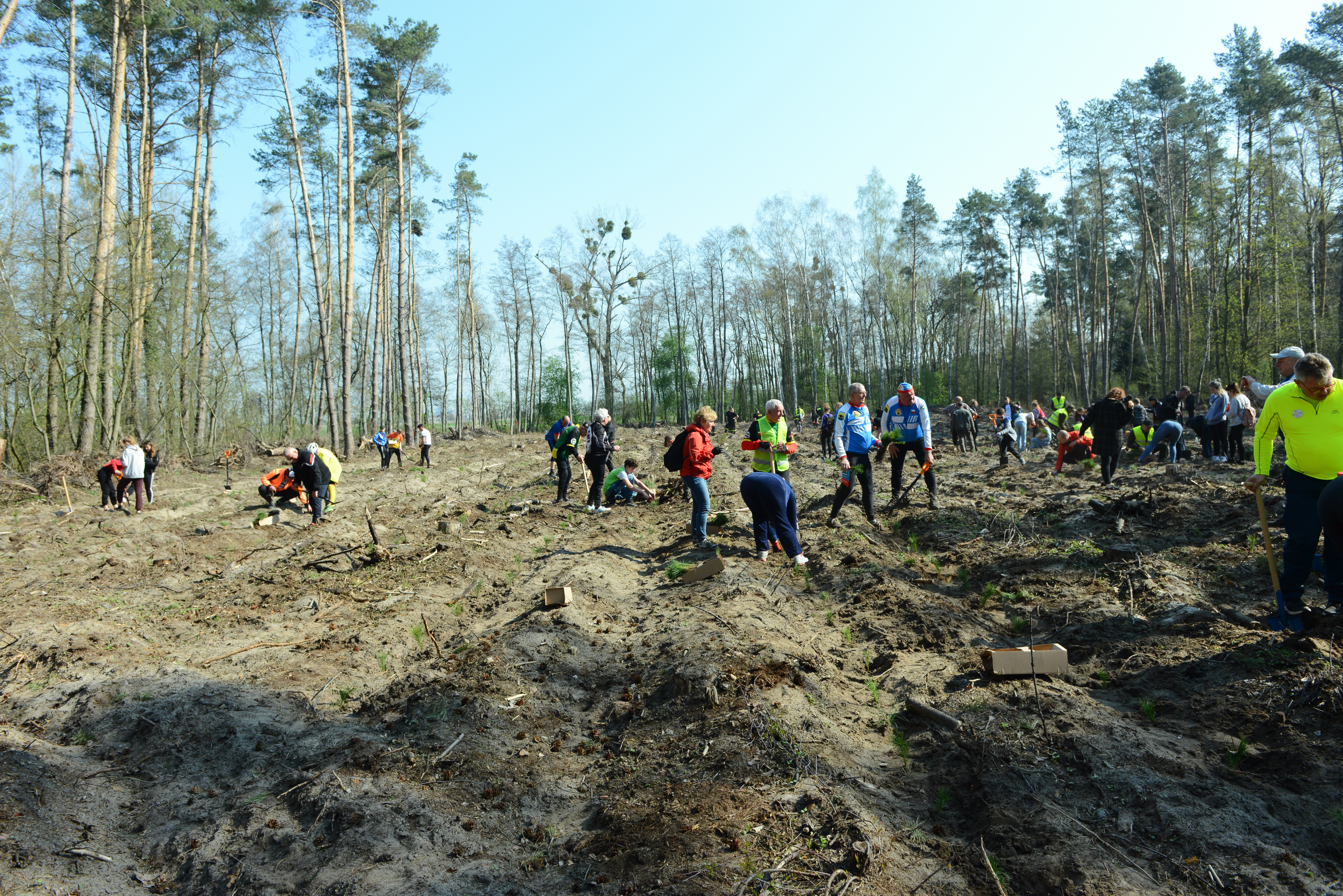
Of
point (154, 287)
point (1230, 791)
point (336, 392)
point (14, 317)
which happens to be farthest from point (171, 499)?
point (336, 392)

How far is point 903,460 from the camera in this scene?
1041 centimetres

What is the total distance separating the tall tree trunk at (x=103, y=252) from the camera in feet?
59.2

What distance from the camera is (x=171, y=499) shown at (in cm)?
1606

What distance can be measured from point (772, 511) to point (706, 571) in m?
1.05

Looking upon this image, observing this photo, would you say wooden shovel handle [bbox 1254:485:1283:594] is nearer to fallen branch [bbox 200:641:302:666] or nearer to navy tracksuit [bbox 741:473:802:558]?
navy tracksuit [bbox 741:473:802:558]

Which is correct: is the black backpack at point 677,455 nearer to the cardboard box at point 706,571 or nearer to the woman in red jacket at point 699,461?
the woman in red jacket at point 699,461

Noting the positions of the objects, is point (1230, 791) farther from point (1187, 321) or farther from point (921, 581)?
point (1187, 321)

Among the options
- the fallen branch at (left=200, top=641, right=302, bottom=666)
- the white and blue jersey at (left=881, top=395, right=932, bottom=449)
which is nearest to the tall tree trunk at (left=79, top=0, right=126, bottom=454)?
the fallen branch at (left=200, top=641, right=302, bottom=666)

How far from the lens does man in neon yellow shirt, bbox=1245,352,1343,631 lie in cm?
471

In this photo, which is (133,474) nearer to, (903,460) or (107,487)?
(107,487)

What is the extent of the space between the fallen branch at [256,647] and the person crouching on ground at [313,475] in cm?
632

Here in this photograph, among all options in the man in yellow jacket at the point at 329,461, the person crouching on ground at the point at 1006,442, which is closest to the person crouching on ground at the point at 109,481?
the man in yellow jacket at the point at 329,461

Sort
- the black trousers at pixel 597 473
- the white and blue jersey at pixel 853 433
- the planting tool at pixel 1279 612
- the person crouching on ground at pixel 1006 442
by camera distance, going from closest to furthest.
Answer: the planting tool at pixel 1279 612
the white and blue jersey at pixel 853 433
the black trousers at pixel 597 473
the person crouching on ground at pixel 1006 442

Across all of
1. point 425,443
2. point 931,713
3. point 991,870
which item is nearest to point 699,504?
point 931,713
